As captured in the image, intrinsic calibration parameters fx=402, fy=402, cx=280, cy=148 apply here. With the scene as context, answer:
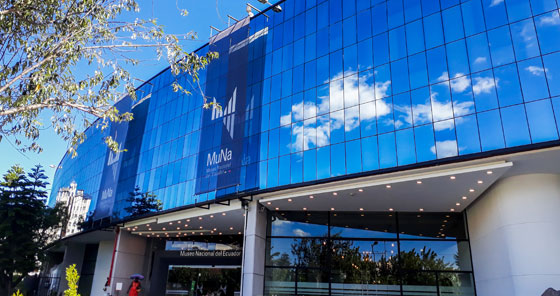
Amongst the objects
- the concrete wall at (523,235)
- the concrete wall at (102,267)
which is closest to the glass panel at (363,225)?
the concrete wall at (523,235)

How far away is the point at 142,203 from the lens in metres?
29.9

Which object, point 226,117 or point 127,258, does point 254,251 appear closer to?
point 226,117

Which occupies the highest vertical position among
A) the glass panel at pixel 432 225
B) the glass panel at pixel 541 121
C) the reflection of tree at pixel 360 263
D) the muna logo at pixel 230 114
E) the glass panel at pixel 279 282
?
the muna logo at pixel 230 114

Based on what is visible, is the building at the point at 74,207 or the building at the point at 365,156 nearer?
the building at the point at 365,156

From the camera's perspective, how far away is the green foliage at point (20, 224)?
1331 inches

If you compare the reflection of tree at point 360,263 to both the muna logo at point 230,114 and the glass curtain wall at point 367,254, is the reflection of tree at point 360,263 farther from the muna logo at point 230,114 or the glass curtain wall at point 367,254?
the muna logo at point 230,114

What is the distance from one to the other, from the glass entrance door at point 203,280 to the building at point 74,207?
416 inches

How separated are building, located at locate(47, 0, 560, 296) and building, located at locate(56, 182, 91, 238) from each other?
→ 6.04 metres

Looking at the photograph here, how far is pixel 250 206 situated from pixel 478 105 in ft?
42.3

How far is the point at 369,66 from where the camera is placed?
749 inches

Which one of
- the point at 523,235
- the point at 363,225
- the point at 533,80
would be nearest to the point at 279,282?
the point at 363,225

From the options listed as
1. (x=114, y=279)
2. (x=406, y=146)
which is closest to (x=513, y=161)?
(x=406, y=146)

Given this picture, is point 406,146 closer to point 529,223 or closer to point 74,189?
point 529,223

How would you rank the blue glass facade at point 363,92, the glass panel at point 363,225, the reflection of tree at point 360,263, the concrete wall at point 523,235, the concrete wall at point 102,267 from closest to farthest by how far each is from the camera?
the blue glass facade at point 363,92 → the concrete wall at point 523,235 → the reflection of tree at point 360,263 → the glass panel at point 363,225 → the concrete wall at point 102,267
